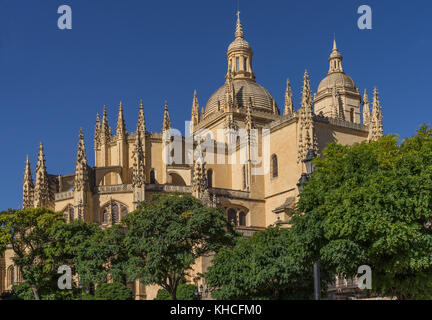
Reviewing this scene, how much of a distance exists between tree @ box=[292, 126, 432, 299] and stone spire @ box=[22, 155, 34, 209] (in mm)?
38064

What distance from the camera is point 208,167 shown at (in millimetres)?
61969

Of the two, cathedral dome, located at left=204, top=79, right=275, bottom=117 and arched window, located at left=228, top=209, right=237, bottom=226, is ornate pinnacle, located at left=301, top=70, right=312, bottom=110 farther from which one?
cathedral dome, located at left=204, top=79, right=275, bottom=117

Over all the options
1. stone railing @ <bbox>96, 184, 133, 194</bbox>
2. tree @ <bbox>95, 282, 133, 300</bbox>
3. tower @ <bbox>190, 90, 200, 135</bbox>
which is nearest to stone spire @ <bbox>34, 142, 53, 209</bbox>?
stone railing @ <bbox>96, 184, 133, 194</bbox>

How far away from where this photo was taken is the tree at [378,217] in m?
23.8

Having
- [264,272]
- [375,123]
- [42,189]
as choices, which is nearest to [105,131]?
[42,189]

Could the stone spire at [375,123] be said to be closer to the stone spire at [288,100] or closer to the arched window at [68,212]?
the stone spire at [288,100]

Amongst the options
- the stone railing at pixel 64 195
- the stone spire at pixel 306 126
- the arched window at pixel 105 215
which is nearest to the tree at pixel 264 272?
the stone spire at pixel 306 126

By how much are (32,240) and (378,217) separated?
2640cm

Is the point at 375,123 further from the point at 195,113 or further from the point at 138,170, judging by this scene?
the point at 195,113

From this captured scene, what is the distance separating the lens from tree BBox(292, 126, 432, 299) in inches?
936

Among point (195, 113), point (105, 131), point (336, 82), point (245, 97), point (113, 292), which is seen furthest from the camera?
point (195, 113)

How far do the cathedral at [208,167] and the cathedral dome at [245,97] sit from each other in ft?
7.30

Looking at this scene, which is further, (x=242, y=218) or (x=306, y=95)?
(x=242, y=218)
